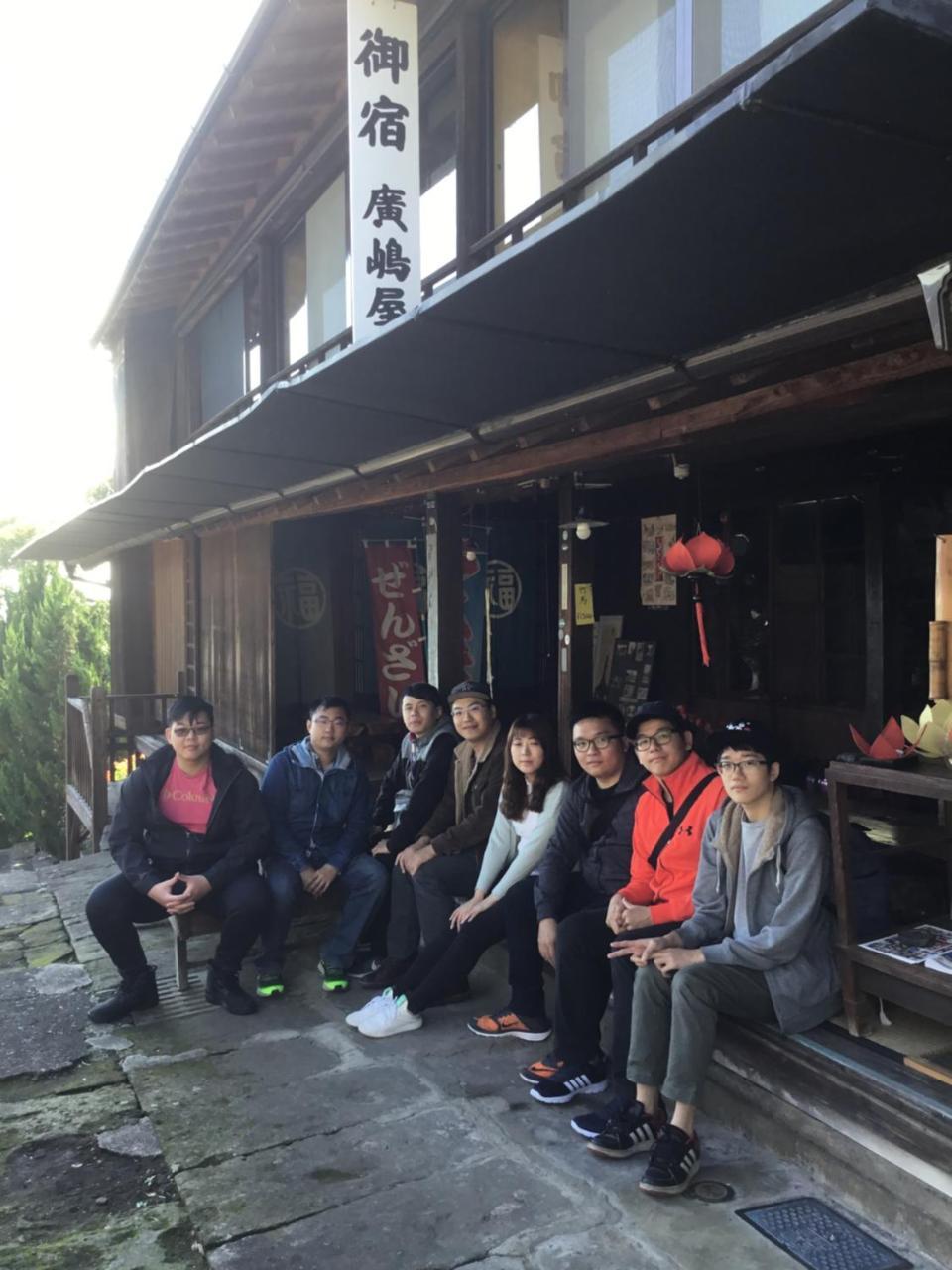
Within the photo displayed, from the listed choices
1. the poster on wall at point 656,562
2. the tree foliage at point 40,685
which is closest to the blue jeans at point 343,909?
the poster on wall at point 656,562

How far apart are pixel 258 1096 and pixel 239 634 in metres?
6.37

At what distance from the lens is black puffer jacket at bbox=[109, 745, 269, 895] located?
575 centimetres

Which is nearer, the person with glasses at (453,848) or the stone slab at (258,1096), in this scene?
the stone slab at (258,1096)

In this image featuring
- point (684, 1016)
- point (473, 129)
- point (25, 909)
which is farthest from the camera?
point (25, 909)

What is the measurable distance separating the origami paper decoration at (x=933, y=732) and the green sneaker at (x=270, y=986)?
3.97 metres

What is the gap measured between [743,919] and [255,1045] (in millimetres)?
2823

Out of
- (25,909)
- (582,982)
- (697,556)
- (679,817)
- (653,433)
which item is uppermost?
(653,433)

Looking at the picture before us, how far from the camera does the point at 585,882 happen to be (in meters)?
4.82

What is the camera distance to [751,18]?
4023 mm

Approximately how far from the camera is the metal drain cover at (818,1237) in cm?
307

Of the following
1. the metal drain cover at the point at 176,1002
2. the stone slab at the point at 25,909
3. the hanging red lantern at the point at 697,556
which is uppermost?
the hanging red lantern at the point at 697,556

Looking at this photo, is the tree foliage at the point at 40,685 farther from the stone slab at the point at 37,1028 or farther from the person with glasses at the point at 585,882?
the person with glasses at the point at 585,882

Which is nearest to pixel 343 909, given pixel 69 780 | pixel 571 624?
pixel 571 624

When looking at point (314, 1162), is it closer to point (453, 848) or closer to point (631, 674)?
point (453, 848)
